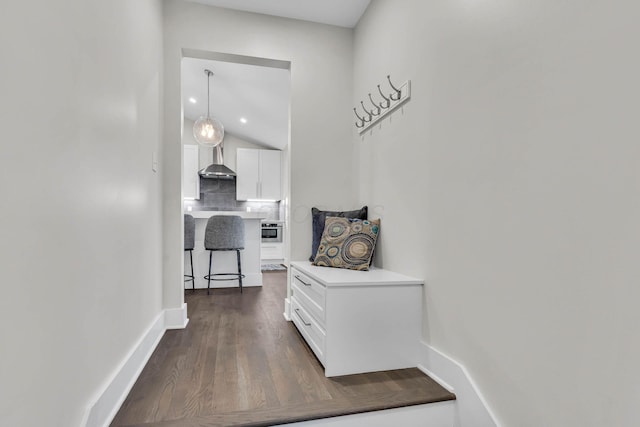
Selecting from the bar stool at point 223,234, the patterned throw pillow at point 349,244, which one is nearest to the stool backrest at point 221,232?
the bar stool at point 223,234

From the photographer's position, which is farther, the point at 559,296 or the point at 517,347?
the point at 517,347

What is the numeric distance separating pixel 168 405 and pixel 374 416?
90 cm

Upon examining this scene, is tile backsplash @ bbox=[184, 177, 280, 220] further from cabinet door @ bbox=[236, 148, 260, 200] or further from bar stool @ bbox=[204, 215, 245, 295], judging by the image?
bar stool @ bbox=[204, 215, 245, 295]

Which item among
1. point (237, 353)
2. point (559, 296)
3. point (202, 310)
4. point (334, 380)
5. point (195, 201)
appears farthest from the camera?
point (195, 201)

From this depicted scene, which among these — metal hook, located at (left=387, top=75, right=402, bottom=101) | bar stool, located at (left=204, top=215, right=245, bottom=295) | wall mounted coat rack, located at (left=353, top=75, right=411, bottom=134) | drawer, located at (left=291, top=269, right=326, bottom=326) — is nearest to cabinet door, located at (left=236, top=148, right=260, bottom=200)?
bar stool, located at (left=204, top=215, right=245, bottom=295)

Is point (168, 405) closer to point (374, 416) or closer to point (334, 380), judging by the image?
point (334, 380)

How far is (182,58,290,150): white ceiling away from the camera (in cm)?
412

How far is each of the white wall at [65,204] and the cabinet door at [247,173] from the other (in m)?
5.07

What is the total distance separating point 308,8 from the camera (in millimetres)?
2664

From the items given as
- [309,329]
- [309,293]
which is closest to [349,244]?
[309,293]

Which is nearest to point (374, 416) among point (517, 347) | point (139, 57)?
point (517, 347)

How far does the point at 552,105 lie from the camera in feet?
3.60

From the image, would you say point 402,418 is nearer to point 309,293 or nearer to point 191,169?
point 309,293

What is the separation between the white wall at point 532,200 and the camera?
0.90 meters
